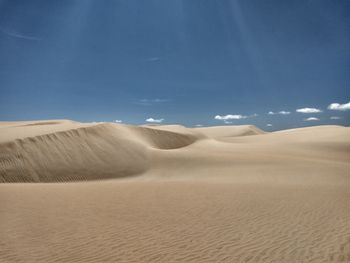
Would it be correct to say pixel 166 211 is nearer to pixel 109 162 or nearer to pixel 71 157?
pixel 109 162

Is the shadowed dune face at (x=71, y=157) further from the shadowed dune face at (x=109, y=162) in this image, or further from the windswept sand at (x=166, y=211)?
the windswept sand at (x=166, y=211)

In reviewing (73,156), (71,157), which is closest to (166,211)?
(71,157)

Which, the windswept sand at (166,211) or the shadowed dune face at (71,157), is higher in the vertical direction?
the shadowed dune face at (71,157)

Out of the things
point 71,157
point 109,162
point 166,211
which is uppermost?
point 71,157

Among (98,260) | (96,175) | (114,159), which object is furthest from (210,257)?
(114,159)

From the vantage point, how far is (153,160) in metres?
26.5

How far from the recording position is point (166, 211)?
1116 cm

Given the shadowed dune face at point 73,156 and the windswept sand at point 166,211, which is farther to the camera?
the shadowed dune face at point 73,156

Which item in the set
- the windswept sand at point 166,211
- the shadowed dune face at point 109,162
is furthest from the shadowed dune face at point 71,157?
the windswept sand at point 166,211

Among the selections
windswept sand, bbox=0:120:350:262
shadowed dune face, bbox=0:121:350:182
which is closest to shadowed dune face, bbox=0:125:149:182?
shadowed dune face, bbox=0:121:350:182

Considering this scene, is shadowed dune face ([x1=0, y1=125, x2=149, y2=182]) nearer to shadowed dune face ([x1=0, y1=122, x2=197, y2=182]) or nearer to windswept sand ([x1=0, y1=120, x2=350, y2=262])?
shadowed dune face ([x1=0, y1=122, x2=197, y2=182])

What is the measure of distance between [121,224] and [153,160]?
669 inches

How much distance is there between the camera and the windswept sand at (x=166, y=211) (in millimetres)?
7352

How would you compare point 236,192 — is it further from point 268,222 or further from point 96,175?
point 96,175
